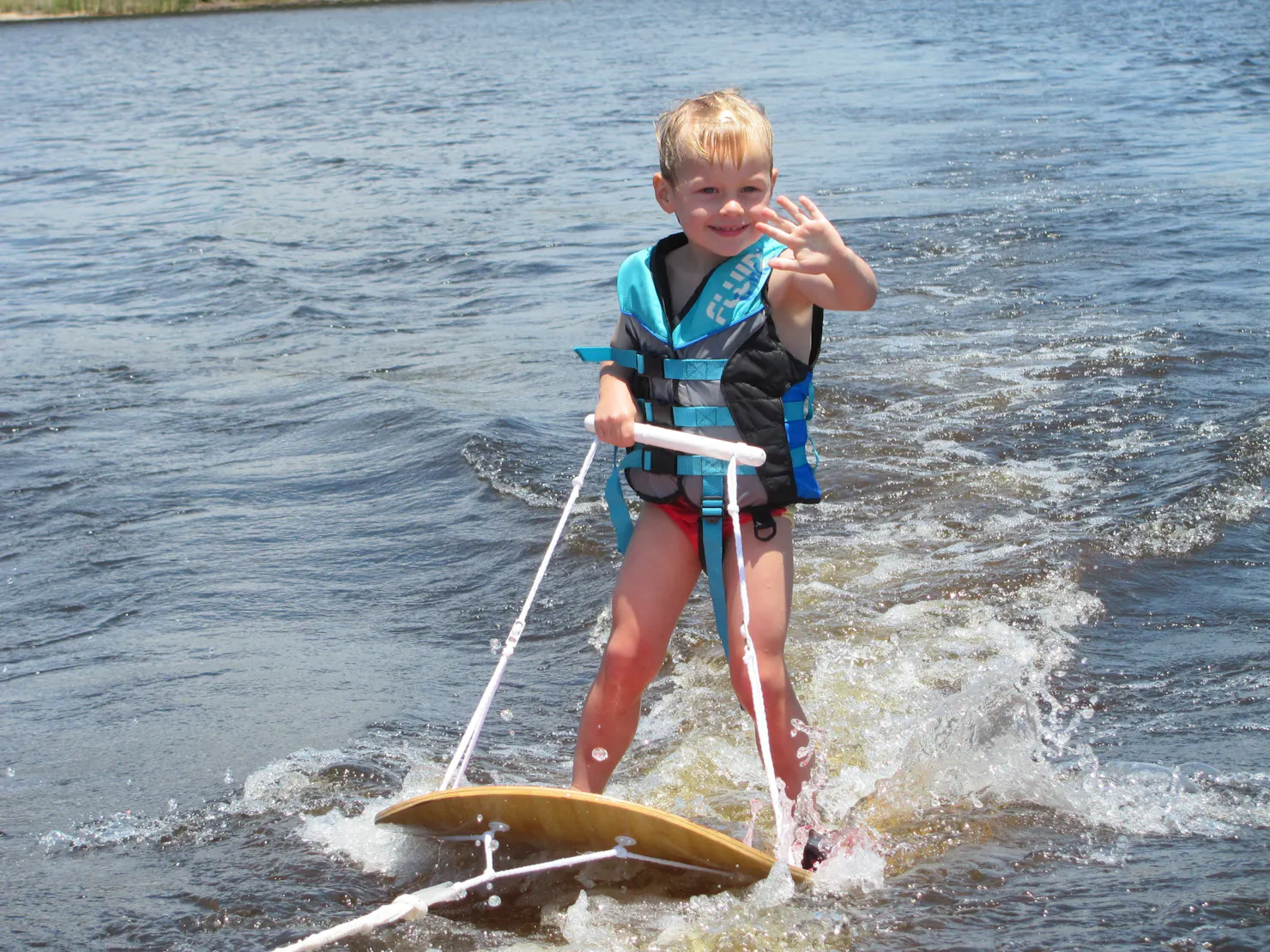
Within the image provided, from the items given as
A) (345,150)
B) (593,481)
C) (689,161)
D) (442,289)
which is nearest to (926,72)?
(345,150)

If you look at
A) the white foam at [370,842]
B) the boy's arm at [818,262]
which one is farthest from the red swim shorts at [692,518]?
the white foam at [370,842]

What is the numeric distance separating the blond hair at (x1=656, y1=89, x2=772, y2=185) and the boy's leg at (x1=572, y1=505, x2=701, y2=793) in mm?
1012

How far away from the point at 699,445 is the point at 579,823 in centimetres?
99

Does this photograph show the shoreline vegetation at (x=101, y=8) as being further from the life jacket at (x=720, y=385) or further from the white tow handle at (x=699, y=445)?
the white tow handle at (x=699, y=445)

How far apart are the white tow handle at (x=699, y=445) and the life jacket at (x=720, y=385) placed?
164 millimetres

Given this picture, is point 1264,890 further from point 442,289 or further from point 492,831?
point 442,289

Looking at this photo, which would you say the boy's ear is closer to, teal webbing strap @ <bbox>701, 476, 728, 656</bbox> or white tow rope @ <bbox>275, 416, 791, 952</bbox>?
white tow rope @ <bbox>275, 416, 791, 952</bbox>

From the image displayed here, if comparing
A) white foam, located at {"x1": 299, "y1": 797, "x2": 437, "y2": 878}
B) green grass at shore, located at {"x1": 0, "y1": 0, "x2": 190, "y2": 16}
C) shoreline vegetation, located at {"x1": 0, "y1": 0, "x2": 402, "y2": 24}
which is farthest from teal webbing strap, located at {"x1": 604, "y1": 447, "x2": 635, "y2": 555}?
green grass at shore, located at {"x1": 0, "y1": 0, "x2": 190, "y2": 16}

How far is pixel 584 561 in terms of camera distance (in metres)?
6.62

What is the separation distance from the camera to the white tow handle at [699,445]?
3.57 meters

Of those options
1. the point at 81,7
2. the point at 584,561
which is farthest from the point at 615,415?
the point at 81,7

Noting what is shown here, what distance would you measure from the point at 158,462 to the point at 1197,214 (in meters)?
9.44

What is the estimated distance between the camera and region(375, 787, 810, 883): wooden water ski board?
11.1ft

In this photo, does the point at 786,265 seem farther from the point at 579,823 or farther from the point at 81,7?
the point at 81,7
